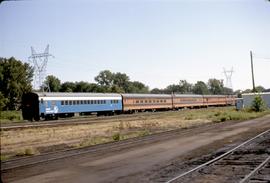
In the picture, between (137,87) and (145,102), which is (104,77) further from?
(145,102)

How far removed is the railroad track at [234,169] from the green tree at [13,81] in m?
68.3

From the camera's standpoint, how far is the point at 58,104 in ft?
145

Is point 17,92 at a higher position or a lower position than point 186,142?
higher

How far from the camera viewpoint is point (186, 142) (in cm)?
2225

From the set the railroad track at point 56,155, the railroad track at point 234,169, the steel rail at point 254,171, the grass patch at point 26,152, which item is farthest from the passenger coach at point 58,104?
the steel rail at point 254,171

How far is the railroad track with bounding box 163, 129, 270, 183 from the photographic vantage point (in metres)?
11.2

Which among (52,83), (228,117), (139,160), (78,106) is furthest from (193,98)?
(139,160)

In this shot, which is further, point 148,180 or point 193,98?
point 193,98

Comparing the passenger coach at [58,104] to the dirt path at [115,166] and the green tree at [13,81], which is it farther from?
the green tree at [13,81]

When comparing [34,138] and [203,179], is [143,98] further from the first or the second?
[203,179]

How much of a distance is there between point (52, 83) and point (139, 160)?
346ft

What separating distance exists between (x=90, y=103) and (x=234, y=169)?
125ft

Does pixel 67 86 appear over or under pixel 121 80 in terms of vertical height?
under

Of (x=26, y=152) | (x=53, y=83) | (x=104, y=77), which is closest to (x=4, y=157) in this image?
(x=26, y=152)
